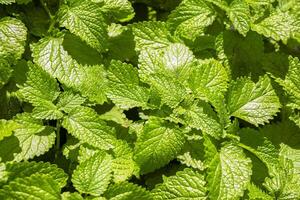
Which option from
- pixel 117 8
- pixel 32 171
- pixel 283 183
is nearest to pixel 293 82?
pixel 283 183

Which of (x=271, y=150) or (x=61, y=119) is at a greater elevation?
(x=61, y=119)

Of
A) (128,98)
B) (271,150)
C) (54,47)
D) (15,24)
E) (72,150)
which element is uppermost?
(15,24)

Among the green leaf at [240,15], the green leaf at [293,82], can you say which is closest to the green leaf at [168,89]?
the green leaf at [240,15]

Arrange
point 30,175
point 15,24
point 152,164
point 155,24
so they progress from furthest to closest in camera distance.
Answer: point 155,24 → point 15,24 → point 152,164 → point 30,175

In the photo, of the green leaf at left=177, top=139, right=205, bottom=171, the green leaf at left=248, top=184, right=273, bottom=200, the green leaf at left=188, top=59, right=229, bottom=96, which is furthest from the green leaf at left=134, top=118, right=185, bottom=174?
the green leaf at left=248, top=184, right=273, bottom=200

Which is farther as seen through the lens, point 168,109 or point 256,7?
point 256,7

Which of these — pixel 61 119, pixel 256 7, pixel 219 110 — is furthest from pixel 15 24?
pixel 256 7

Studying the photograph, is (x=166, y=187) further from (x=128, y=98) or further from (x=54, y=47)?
(x=54, y=47)

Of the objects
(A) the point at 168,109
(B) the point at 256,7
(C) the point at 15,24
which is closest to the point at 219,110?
(A) the point at 168,109

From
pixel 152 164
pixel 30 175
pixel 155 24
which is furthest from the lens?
pixel 155 24
